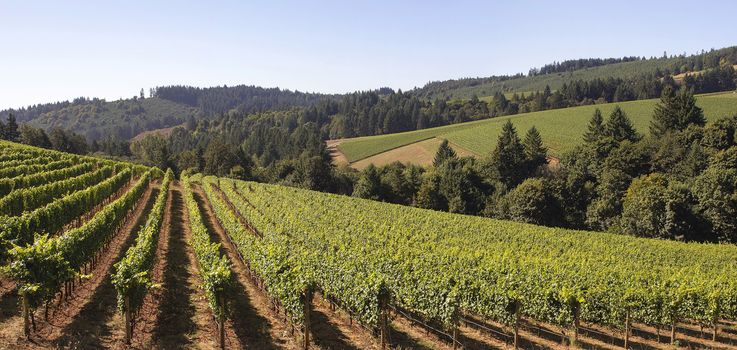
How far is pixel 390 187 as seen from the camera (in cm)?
7988

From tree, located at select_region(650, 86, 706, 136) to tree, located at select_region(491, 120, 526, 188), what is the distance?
20819 mm

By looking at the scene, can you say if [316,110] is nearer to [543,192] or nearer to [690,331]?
[543,192]

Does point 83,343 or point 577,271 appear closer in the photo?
point 83,343

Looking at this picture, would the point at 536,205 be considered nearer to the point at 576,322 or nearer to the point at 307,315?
the point at 576,322

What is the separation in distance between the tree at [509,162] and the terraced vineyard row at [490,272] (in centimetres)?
3324

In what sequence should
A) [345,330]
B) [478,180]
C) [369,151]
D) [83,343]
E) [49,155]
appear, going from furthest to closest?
[369,151]
[478,180]
[49,155]
[345,330]
[83,343]

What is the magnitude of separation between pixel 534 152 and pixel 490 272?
59969mm

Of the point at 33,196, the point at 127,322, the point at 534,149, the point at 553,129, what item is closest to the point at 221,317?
the point at 127,322

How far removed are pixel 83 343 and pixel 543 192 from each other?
58675 mm

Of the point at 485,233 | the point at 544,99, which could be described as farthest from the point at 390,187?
the point at 544,99

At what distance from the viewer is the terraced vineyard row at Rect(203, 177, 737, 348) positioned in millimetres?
17906

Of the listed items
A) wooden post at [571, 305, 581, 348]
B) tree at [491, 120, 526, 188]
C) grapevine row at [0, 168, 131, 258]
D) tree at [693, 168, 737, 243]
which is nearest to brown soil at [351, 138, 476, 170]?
tree at [491, 120, 526, 188]

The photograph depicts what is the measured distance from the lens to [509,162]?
248 ft

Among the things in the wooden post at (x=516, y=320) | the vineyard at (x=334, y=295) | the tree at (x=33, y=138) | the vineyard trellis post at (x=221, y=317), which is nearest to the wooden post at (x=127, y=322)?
the vineyard at (x=334, y=295)
